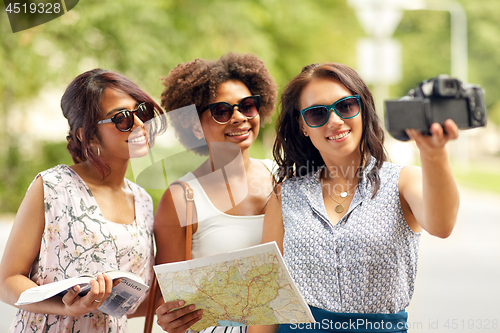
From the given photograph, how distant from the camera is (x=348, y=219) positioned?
6.37ft

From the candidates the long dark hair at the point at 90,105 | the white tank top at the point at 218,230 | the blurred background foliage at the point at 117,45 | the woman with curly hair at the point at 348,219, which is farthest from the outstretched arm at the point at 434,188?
the blurred background foliage at the point at 117,45

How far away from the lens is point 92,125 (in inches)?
84.3

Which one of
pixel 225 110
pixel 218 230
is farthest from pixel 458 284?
pixel 225 110

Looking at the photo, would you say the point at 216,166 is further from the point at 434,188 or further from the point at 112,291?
the point at 434,188

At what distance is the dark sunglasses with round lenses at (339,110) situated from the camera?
1.99 meters

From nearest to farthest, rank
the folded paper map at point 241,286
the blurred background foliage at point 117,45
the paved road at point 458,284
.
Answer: the folded paper map at point 241,286, the paved road at point 458,284, the blurred background foliage at point 117,45

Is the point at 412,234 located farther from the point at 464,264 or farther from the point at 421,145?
the point at 464,264

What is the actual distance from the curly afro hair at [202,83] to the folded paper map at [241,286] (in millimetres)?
698

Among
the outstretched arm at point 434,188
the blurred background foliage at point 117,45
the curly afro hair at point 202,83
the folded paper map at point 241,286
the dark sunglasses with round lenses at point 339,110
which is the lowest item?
the folded paper map at point 241,286

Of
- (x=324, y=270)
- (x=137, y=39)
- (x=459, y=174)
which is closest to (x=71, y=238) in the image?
(x=324, y=270)

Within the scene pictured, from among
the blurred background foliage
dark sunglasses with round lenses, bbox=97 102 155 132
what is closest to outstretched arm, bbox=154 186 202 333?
dark sunglasses with round lenses, bbox=97 102 155 132

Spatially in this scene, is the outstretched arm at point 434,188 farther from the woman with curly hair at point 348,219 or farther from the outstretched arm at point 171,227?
the outstretched arm at point 171,227

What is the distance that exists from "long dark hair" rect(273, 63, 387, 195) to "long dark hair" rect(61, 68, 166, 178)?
57cm

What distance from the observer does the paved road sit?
15.2 feet
